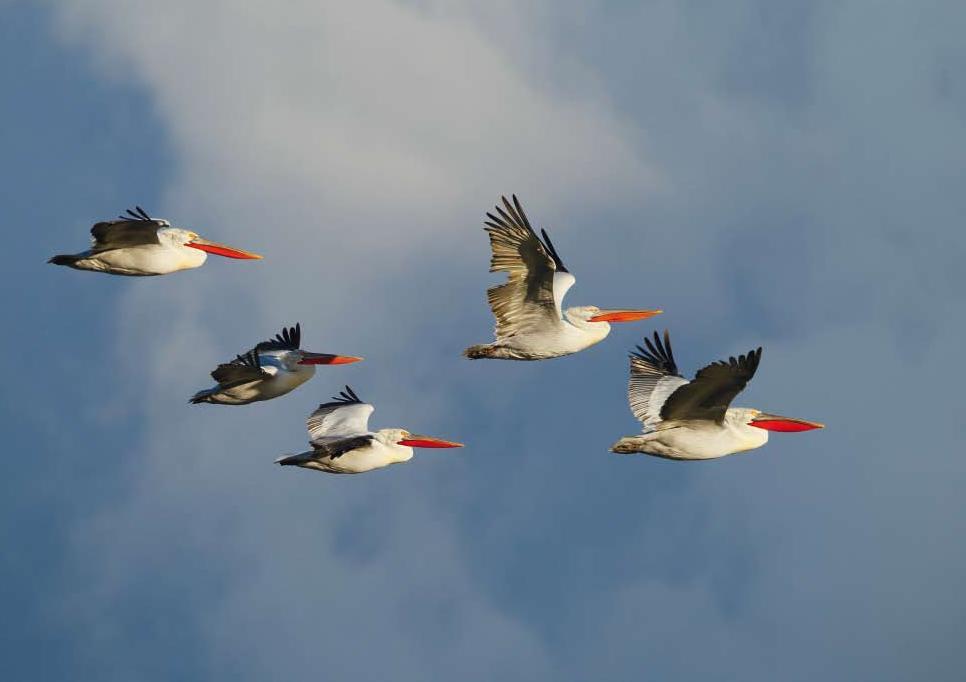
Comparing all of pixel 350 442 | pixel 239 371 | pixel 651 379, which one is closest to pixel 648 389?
pixel 651 379

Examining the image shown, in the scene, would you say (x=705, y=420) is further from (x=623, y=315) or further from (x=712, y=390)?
(x=623, y=315)

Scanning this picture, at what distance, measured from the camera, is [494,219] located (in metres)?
18.5

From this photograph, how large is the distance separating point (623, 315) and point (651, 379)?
4.99 feet

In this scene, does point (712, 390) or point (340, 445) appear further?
point (340, 445)

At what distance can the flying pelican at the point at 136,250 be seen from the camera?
19.6 m

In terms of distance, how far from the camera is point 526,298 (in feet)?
61.8

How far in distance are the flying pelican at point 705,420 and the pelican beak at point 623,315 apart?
150 cm

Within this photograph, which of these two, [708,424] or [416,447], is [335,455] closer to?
[416,447]

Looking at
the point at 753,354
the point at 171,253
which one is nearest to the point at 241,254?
the point at 171,253

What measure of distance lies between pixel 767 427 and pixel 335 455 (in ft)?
15.0

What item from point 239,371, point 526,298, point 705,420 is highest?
point 526,298

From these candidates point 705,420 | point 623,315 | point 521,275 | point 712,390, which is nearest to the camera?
point 712,390

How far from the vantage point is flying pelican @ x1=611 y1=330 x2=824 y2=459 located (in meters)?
16.0

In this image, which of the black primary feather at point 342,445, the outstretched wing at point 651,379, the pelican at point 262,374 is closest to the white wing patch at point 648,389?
the outstretched wing at point 651,379
